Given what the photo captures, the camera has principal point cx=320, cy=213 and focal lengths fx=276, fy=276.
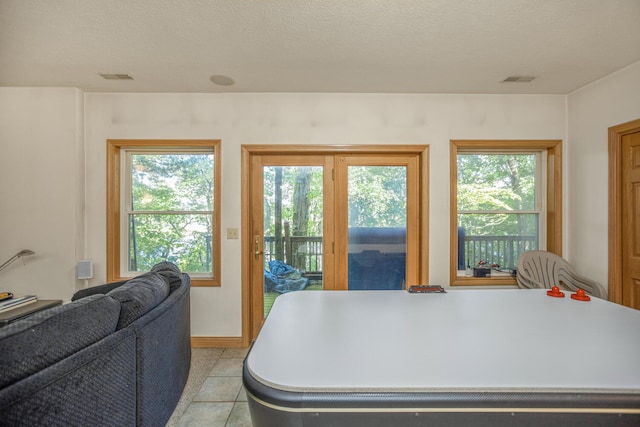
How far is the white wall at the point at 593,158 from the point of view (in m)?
2.38

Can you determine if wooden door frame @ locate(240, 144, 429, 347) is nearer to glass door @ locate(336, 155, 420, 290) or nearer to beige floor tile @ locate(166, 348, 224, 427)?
glass door @ locate(336, 155, 420, 290)

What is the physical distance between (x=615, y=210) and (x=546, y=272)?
30.6 inches

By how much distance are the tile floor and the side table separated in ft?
4.31

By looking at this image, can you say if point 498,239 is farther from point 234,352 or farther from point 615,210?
point 234,352

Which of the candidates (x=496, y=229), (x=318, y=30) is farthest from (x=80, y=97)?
(x=496, y=229)

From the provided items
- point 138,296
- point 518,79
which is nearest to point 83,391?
point 138,296

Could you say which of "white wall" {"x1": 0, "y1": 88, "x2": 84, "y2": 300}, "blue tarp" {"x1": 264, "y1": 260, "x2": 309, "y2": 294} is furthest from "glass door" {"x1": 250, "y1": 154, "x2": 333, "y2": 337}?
"white wall" {"x1": 0, "y1": 88, "x2": 84, "y2": 300}

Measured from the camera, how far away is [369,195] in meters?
3.02

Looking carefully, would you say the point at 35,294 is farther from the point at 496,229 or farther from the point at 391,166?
the point at 496,229

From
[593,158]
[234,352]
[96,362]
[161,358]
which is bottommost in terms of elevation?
[234,352]

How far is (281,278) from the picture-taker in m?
3.06

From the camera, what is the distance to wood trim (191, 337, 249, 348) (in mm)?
2863

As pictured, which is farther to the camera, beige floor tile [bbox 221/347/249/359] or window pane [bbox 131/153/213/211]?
window pane [bbox 131/153/213/211]

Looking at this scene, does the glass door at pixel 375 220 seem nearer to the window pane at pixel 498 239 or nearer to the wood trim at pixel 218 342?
the window pane at pixel 498 239
